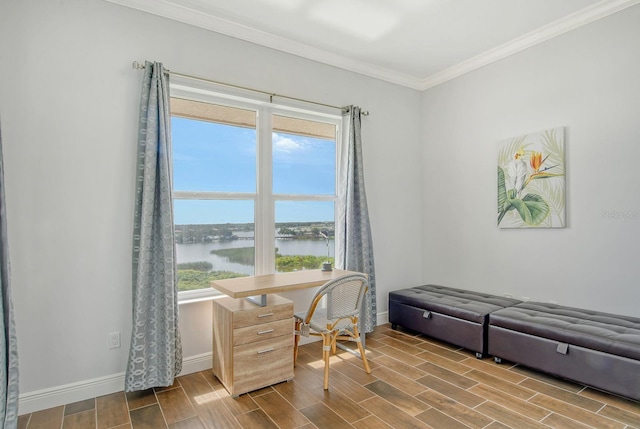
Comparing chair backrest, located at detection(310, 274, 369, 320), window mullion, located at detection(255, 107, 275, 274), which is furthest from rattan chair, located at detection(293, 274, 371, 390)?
window mullion, located at detection(255, 107, 275, 274)

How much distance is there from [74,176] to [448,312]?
10.4ft

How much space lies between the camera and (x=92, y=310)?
2439 millimetres

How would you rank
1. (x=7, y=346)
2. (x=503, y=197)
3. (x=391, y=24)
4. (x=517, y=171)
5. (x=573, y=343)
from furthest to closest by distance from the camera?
(x=503, y=197) < (x=517, y=171) < (x=391, y=24) < (x=573, y=343) < (x=7, y=346)

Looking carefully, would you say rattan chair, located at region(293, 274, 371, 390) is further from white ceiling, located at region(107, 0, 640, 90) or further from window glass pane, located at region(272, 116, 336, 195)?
white ceiling, located at region(107, 0, 640, 90)

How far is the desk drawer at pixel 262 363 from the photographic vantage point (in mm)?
2434

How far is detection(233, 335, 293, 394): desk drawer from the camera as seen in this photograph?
2434 millimetres

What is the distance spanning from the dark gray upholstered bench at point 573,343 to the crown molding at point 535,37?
236 centimetres

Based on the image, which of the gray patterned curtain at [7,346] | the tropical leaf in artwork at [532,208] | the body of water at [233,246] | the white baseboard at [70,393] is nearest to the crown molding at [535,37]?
the tropical leaf in artwork at [532,208]

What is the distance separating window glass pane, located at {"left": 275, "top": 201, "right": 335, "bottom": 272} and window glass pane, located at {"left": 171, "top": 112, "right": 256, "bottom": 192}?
0.46m

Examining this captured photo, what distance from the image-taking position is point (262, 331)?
253cm

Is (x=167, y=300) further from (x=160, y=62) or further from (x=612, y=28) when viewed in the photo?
(x=612, y=28)

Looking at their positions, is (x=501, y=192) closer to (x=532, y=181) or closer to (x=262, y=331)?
(x=532, y=181)

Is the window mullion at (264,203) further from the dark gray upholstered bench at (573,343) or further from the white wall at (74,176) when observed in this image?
the dark gray upholstered bench at (573,343)

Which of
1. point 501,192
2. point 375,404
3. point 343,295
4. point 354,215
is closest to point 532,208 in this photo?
point 501,192
